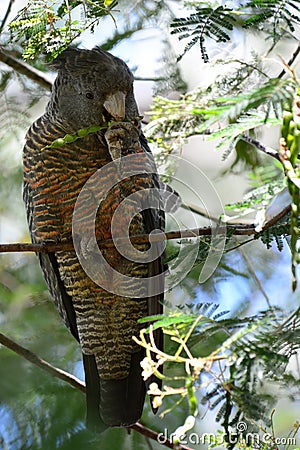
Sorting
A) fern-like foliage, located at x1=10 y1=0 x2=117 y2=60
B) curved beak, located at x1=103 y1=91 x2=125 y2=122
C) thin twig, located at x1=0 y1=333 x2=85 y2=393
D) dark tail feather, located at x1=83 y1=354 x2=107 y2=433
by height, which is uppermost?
fern-like foliage, located at x1=10 y1=0 x2=117 y2=60

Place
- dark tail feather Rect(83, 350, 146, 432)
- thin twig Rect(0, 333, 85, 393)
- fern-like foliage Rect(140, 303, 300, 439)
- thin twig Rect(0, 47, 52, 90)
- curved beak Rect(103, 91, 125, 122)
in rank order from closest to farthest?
fern-like foliage Rect(140, 303, 300, 439) < curved beak Rect(103, 91, 125, 122) < thin twig Rect(0, 333, 85, 393) < dark tail feather Rect(83, 350, 146, 432) < thin twig Rect(0, 47, 52, 90)

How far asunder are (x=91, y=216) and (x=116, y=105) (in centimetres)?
30

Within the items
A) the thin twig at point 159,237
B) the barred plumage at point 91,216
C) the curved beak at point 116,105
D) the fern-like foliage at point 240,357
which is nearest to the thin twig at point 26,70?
the barred plumage at point 91,216

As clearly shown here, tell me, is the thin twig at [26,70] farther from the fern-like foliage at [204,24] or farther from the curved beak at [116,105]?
the fern-like foliage at [204,24]

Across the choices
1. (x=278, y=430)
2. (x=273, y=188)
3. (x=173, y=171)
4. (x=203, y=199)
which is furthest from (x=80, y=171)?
(x=278, y=430)

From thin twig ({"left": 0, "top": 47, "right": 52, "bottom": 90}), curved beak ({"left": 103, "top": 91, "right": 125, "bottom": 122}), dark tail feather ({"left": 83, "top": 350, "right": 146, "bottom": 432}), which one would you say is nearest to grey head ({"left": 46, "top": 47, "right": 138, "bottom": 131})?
curved beak ({"left": 103, "top": 91, "right": 125, "bottom": 122})

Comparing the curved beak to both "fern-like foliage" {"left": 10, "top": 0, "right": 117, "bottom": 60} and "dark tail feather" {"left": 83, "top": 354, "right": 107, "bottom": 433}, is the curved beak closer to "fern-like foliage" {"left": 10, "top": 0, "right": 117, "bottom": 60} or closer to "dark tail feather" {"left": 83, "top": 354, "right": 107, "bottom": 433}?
"fern-like foliage" {"left": 10, "top": 0, "right": 117, "bottom": 60}

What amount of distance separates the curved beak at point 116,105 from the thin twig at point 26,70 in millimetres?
538

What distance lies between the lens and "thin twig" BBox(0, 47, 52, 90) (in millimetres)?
2027

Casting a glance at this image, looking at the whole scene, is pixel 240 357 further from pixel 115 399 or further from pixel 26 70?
pixel 26 70

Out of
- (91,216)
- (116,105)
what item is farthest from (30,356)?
(116,105)

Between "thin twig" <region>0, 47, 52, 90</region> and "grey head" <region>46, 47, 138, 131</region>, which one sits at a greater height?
"grey head" <region>46, 47, 138, 131</region>

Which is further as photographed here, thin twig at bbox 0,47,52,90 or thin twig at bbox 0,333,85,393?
thin twig at bbox 0,47,52,90

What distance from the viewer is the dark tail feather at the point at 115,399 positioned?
179 centimetres
